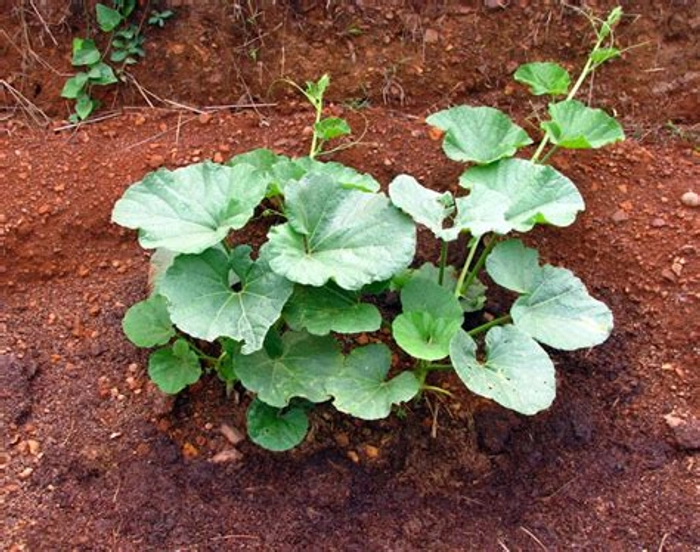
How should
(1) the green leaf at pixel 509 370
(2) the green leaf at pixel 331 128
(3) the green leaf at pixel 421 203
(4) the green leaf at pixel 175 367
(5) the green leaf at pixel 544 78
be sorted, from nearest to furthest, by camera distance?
(1) the green leaf at pixel 509 370
(3) the green leaf at pixel 421 203
(4) the green leaf at pixel 175 367
(2) the green leaf at pixel 331 128
(5) the green leaf at pixel 544 78

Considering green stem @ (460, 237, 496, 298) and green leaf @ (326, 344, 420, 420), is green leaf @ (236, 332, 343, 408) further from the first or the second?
green stem @ (460, 237, 496, 298)

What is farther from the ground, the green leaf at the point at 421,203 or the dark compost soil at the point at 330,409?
the green leaf at the point at 421,203

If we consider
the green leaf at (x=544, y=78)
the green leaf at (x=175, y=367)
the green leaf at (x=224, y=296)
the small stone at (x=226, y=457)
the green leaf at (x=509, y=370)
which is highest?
the green leaf at (x=544, y=78)

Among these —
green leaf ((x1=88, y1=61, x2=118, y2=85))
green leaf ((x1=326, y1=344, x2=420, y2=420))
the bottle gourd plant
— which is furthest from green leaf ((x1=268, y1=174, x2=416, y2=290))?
green leaf ((x1=88, y1=61, x2=118, y2=85))

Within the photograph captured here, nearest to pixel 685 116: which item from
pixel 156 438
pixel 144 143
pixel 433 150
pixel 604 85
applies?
pixel 604 85

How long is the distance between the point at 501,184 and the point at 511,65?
92 centimetres

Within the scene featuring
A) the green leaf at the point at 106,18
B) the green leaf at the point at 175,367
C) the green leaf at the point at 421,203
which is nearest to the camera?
the green leaf at the point at 421,203

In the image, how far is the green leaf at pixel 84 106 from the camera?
10.3 feet

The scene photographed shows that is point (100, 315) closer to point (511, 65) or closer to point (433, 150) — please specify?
point (433, 150)

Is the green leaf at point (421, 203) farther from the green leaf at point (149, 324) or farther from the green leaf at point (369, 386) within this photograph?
the green leaf at point (149, 324)

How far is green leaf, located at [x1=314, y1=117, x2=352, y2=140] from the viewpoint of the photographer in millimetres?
2660

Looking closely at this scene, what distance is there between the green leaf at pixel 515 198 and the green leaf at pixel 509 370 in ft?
1.01

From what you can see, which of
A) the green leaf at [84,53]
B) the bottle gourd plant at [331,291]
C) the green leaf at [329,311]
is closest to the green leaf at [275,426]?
the bottle gourd plant at [331,291]

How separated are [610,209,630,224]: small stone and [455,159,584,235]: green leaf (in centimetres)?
52
